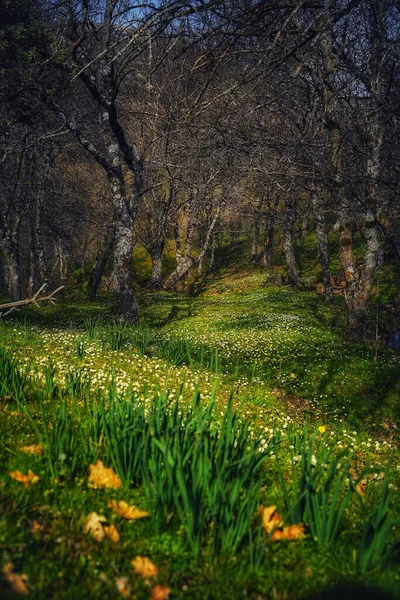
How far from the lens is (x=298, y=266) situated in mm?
37594

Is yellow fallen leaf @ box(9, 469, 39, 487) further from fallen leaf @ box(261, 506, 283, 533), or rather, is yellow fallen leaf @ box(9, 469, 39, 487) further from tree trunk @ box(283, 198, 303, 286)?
tree trunk @ box(283, 198, 303, 286)

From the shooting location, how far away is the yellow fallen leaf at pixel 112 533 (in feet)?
7.95

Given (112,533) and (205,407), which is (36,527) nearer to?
(112,533)

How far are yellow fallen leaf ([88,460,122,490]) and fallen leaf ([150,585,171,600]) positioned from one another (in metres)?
0.90

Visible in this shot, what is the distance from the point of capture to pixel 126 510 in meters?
2.66

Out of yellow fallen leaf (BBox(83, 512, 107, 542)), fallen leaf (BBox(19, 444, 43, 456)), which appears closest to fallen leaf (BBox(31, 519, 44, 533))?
yellow fallen leaf (BBox(83, 512, 107, 542))

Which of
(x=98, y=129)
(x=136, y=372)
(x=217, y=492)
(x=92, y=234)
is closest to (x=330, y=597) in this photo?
(x=217, y=492)

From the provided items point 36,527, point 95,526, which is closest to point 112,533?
point 95,526

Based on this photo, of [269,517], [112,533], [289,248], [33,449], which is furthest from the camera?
[289,248]

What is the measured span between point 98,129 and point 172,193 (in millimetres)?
7628

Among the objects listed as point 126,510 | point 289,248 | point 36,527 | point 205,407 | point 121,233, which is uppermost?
point 121,233

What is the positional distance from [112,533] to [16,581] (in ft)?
2.19

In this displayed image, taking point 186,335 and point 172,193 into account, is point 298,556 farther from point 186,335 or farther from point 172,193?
point 172,193

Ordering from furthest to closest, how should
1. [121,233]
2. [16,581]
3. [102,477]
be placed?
[121,233] → [102,477] → [16,581]
